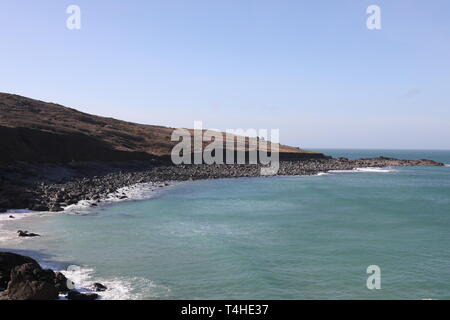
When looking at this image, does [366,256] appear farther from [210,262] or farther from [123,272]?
[123,272]

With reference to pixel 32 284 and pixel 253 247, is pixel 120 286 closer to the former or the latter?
pixel 32 284

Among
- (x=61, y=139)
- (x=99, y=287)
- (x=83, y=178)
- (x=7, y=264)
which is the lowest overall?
(x=99, y=287)

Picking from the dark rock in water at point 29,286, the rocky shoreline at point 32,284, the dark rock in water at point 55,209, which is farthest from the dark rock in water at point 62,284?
the dark rock in water at point 55,209

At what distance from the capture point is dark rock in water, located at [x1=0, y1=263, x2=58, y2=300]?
607 inches

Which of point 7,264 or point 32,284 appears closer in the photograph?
point 32,284

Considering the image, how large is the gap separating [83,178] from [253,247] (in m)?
39.1

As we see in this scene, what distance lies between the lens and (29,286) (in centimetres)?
1566

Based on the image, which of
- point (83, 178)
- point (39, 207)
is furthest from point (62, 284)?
point (83, 178)

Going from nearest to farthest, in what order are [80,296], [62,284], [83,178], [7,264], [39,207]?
[80,296] → [62,284] → [7,264] → [39,207] → [83,178]

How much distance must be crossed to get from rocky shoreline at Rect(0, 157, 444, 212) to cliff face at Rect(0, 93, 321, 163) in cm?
400

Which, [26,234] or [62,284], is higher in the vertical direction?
[26,234]

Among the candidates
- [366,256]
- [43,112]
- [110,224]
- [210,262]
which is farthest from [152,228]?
[43,112]

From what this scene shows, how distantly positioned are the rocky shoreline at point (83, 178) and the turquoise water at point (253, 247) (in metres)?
5.60

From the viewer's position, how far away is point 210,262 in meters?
23.0
